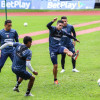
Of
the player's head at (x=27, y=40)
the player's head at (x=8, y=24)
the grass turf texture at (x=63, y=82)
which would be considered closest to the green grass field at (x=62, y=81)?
the grass turf texture at (x=63, y=82)

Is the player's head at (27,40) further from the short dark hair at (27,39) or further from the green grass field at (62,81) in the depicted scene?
the green grass field at (62,81)

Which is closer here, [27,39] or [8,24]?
[27,39]

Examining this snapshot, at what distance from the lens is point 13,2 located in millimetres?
45500

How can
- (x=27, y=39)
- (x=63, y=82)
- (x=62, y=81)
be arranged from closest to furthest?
(x=27, y=39), (x=63, y=82), (x=62, y=81)

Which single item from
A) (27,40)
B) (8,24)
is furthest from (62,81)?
(27,40)

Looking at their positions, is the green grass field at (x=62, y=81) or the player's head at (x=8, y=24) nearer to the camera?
the green grass field at (x=62, y=81)

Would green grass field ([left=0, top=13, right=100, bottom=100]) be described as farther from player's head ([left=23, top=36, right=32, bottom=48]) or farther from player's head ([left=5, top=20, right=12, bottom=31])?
player's head ([left=5, top=20, right=12, bottom=31])

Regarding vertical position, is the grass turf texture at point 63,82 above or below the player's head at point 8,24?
below

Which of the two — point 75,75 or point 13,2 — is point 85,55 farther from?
point 13,2

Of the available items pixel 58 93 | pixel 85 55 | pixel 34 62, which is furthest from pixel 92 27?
pixel 58 93

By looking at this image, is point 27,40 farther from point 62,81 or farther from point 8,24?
point 62,81

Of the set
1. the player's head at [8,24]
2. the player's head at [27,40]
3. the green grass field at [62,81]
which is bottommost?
the green grass field at [62,81]

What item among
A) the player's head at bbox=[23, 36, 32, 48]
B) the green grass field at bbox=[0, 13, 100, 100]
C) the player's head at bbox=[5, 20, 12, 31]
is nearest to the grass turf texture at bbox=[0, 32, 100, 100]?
the green grass field at bbox=[0, 13, 100, 100]

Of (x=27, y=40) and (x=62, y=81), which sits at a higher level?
(x=27, y=40)
